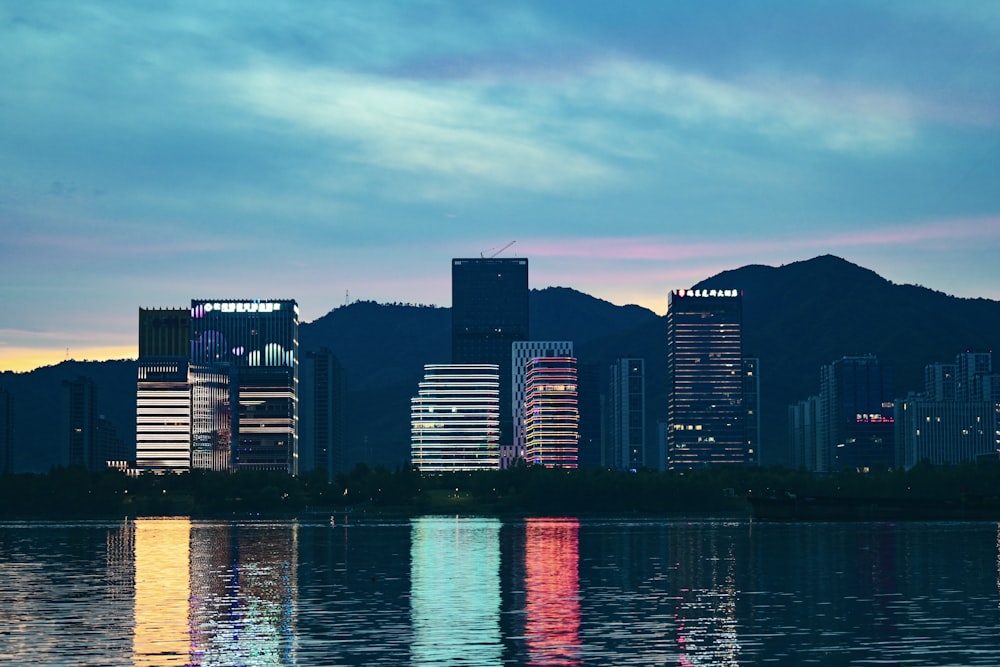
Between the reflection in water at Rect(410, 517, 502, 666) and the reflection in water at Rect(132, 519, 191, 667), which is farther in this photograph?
the reflection in water at Rect(410, 517, 502, 666)

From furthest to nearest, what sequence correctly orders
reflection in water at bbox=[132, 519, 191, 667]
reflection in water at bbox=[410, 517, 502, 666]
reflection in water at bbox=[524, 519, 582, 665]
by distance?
reflection in water at bbox=[524, 519, 582, 665]
reflection in water at bbox=[410, 517, 502, 666]
reflection in water at bbox=[132, 519, 191, 667]

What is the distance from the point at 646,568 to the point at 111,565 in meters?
59.6

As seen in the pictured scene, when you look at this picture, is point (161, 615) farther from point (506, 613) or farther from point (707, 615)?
point (707, 615)

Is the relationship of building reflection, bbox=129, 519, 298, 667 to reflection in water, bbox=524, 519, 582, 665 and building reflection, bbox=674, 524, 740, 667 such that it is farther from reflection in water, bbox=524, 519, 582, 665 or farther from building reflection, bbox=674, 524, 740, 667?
building reflection, bbox=674, 524, 740, 667

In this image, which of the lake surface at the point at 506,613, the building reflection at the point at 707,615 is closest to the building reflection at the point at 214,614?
the lake surface at the point at 506,613

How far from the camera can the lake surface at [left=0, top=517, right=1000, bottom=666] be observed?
8244 cm

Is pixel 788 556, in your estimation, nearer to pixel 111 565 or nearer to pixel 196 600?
pixel 111 565

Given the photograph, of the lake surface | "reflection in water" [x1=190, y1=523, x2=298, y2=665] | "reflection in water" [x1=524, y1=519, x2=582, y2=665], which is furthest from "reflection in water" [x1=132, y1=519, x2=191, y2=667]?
"reflection in water" [x1=524, y1=519, x2=582, y2=665]

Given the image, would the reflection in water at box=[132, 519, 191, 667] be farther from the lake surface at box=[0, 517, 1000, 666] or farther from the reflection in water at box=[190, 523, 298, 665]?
the reflection in water at box=[190, 523, 298, 665]

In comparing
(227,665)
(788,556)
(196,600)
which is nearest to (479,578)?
(196,600)

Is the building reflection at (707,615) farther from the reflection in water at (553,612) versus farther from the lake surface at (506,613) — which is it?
the reflection in water at (553,612)

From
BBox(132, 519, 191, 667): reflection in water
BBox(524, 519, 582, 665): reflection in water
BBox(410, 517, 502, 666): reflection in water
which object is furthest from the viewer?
BBox(524, 519, 582, 665): reflection in water

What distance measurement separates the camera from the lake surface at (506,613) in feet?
270

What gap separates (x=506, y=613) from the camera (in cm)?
10606
